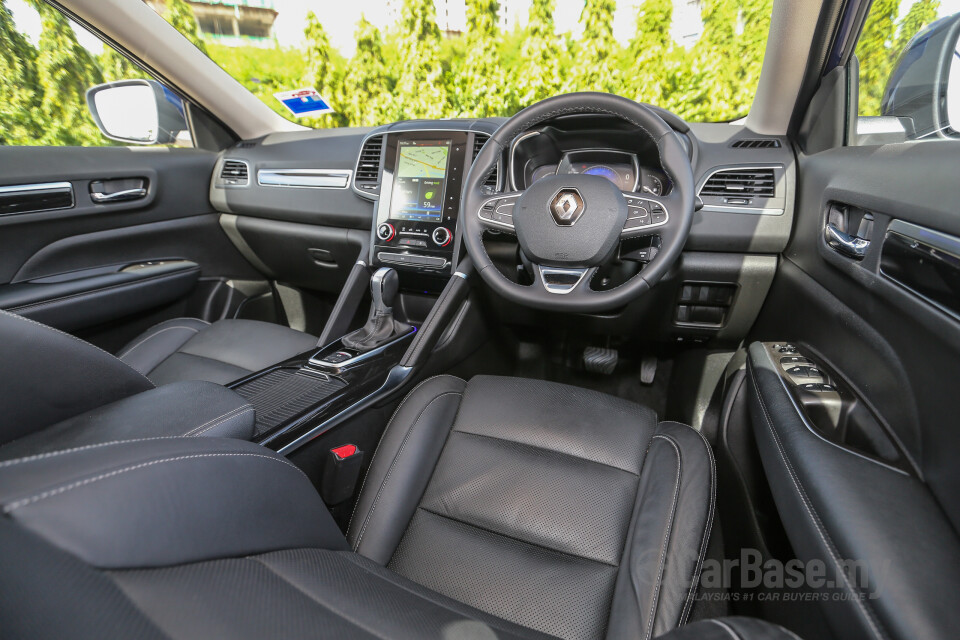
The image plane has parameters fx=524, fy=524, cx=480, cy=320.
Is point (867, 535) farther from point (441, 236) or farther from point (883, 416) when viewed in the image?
point (441, 236)

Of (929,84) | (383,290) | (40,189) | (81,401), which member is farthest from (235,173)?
(929,84)

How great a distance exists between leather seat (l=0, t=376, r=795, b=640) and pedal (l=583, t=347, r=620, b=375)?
77 centimetres

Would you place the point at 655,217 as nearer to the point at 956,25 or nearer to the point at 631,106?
the point at 631,106

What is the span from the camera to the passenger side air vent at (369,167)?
76.0 inches

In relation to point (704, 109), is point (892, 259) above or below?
below

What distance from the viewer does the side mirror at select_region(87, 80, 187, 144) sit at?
7.36 ft

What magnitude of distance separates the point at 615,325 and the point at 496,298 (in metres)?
0.44

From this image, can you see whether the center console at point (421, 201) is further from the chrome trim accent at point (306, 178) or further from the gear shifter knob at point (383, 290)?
the chrome trim accent at point (306, 178)

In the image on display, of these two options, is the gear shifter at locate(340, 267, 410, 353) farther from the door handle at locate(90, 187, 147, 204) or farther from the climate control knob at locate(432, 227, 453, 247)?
the door handle at locate(90, 187, 147, 204)

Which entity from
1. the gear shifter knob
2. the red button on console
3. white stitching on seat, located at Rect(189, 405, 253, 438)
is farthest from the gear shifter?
white stitching on seat, located at Rect(189, 405, 253, 438)

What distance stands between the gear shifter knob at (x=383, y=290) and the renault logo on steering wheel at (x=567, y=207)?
651 millimetres

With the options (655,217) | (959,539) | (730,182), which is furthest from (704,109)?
(959,539)

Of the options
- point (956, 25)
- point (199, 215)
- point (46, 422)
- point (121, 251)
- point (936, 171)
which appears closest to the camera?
point (46, 422)

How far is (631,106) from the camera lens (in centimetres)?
126
